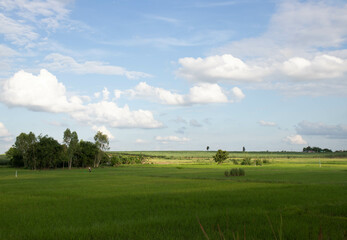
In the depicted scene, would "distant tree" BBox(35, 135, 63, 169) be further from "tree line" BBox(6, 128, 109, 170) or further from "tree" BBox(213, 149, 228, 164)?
"tree" BBox(213, 149, 228, 164)

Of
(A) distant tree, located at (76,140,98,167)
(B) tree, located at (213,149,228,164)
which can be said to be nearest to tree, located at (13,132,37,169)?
(A) distant tree, located at (76,140,98,167)

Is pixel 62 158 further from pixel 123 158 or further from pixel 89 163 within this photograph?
pixel 123 158

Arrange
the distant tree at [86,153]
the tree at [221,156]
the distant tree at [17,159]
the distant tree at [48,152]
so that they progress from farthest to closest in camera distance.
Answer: the tree at [221,156]
the distant tree at [86,153]
the distant tree at [17,159]
the distant tree at [48,152]

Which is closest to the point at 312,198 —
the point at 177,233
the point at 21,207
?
the point at 177,233

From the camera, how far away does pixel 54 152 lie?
90438mm

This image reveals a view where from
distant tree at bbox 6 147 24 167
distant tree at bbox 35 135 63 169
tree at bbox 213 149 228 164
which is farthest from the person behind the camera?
tree at bbox 213 149 228 164

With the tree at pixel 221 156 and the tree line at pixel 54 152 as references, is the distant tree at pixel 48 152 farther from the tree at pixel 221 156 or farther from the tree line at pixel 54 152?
the tree at pixel 221 156

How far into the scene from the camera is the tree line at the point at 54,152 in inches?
3489

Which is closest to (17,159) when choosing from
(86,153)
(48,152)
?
(48,152)

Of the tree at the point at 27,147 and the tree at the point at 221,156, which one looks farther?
the tree at the point at 221,156

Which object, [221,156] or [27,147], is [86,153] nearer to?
[27,147]

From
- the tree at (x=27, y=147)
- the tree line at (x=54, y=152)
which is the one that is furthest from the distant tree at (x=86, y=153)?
the tree at (x=27, y=147)

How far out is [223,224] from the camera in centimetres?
1205

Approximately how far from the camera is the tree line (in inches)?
3489
